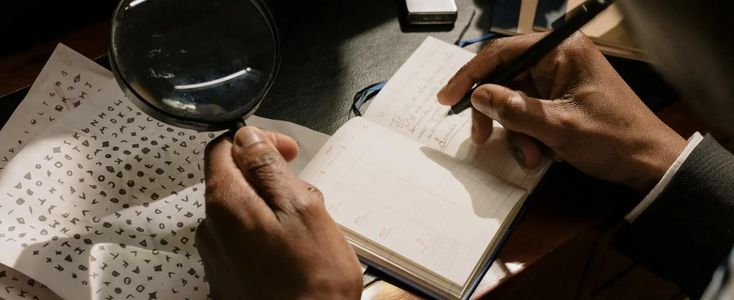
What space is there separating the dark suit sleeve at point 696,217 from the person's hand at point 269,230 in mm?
458

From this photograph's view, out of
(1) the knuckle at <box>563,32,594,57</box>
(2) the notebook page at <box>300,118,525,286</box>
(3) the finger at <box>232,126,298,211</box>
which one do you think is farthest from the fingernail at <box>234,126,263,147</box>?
(1) the knuckle at <box>563,32,594,57</box>

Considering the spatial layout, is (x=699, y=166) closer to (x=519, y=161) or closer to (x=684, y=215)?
(x=684, y=215)

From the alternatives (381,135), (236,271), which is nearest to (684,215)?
(381,135)

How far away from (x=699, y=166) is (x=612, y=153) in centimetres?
11

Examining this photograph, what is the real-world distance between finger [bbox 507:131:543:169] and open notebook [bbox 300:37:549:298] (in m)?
0.01

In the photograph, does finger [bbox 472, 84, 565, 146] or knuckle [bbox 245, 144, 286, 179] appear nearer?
knuckle [bbox 245, 144, 286, 179]

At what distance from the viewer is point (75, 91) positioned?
102 cm

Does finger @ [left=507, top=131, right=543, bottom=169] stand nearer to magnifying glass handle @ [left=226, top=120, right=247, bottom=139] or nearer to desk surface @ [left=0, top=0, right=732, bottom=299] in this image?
desk surface @ [left=0, top=0, right=732, bottom=299]

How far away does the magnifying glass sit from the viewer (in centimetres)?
77

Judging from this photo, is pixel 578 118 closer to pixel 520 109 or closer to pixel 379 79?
pixel 520 109

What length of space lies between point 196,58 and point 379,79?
1.24 feet

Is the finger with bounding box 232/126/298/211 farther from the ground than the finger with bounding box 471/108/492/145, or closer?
farther from the ground

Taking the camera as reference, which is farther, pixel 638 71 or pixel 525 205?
pixel 638 71

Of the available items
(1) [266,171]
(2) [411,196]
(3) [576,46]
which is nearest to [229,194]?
(1) [266,171]
